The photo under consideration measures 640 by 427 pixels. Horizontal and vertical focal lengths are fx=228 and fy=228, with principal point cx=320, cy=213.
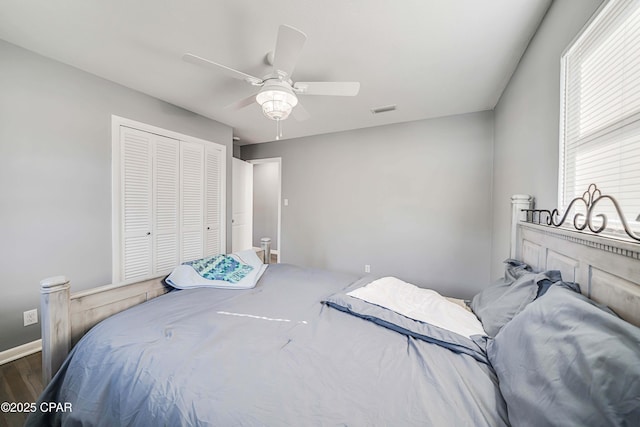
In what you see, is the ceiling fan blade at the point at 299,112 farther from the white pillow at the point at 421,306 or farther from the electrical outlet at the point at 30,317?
the electrical outlet at the point at 30,317

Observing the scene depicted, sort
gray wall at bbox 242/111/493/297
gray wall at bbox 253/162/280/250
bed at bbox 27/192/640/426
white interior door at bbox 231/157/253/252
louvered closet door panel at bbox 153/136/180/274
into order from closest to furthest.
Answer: bed at bbox 27/192/640/426 < louvered closet door panel at bbox 153/136/180/274 < gray wall at bbox 242/111/493/297 < white interior door at bbox 231/157/253/252 < gray wall at bbox 253/162/280/250

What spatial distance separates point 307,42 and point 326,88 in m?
0.35

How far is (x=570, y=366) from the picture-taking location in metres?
0.62

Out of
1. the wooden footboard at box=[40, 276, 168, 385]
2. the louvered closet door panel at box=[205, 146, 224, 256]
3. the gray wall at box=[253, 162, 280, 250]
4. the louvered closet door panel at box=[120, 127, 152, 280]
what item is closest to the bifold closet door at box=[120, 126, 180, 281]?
the louvered closet door panel at box=[120, 127, 152, 280]

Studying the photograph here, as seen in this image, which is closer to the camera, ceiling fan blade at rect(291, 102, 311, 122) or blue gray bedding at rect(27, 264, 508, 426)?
blue gray bedding at rect(27, 264, 508, 426)

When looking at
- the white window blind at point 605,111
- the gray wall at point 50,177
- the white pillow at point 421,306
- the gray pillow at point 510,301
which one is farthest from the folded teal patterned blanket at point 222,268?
the white window blind at point 605,111

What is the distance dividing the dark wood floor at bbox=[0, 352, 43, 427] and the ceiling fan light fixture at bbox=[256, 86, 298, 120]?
2.50 meters

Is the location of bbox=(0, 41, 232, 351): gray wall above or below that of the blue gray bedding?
above

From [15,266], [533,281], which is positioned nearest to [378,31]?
[533,281]

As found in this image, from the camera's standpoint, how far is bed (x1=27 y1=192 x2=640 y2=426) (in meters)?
0.64

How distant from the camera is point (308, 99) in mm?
2584

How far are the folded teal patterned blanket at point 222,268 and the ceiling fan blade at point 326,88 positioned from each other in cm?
161

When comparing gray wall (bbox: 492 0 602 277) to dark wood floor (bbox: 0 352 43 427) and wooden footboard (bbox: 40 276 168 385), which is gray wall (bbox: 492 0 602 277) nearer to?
wooden footboard (bbox: 40 276 168 385)

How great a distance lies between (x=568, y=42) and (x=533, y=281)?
125 centimetres
